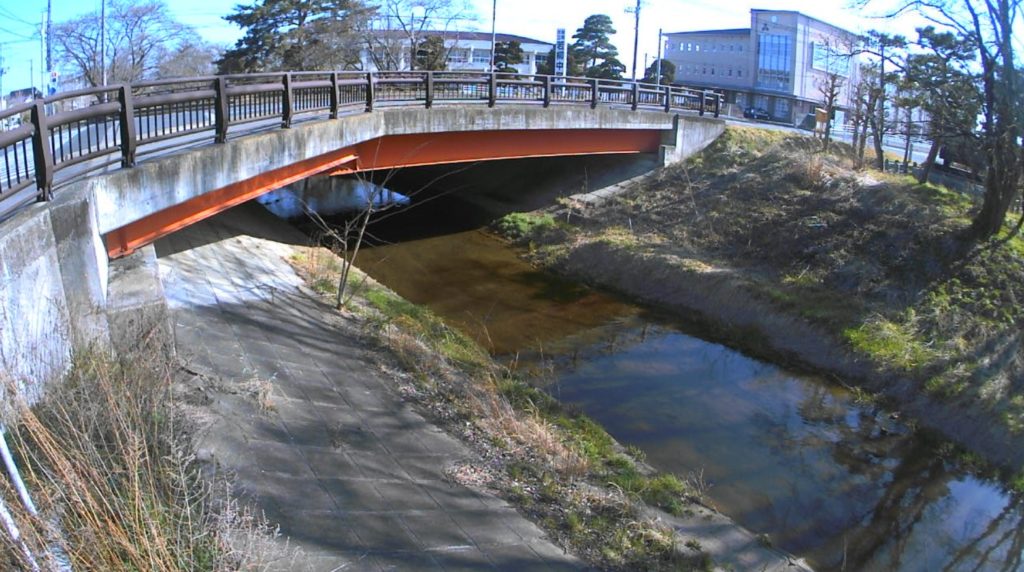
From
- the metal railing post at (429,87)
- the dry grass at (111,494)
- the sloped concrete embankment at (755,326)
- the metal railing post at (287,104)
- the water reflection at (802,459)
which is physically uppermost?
the metal railing post at (429,87)

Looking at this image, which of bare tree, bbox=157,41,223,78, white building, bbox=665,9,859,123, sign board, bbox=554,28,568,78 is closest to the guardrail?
sign board, bbox=554,28,568,78

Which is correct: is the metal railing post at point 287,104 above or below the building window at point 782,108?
below

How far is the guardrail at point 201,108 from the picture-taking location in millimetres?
7500

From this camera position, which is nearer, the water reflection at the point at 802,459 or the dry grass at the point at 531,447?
the dry grass at the point at 531,447

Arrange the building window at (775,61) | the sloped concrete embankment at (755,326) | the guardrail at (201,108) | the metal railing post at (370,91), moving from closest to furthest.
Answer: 1. the guardrail at (201,108)
2. the sloped concrete embankment at (755,326)
3. the metal railing post at (370,91)
4. the building window at (775,61)

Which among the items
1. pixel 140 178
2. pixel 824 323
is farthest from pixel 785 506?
pixel 140 178

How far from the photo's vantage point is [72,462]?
15.3ft

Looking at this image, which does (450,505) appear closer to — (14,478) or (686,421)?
(14,478)

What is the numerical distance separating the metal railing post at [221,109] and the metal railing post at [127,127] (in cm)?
165

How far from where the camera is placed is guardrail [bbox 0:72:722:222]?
7.50 meters

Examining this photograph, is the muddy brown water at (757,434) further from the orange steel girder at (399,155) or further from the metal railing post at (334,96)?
the metal railing post at (334,96)

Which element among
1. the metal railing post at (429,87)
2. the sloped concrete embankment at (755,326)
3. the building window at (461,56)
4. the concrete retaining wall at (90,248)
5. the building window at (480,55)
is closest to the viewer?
the concrete retaining wall at (90,248)

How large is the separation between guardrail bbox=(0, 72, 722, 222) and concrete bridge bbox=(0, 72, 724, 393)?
3 cm

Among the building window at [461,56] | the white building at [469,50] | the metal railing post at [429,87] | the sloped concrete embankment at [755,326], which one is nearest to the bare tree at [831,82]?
the sloped concrete embankment at [755,326]
